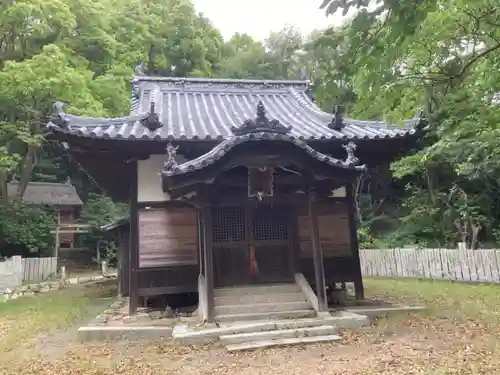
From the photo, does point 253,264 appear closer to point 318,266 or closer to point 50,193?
point 318,266

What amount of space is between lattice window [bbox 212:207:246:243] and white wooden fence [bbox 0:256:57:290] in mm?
13814

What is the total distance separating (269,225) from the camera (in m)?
9.80

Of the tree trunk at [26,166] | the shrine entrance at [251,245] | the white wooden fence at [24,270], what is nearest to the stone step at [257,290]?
the shrine entrance at [251,245]

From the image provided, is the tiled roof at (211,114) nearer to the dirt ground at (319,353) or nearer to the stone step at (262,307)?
the stone step at (262,307)

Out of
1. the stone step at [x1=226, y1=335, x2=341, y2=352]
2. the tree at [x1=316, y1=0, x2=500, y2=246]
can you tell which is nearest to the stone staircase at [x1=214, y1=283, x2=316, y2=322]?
the stone step at [x1=226, y1=335, x2=341, y2=352]

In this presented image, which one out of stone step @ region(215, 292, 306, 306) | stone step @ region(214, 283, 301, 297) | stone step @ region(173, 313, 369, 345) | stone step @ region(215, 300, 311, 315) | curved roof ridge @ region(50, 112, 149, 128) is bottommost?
stone step @ region(173, 313, 369, 345)

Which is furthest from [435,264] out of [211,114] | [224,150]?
[224,150]

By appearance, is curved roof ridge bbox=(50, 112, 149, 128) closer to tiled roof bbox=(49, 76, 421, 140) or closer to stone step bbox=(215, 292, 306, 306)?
tiled roof bbox=(49, 76, 421, 140)

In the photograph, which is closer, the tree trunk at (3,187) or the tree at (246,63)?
the tree trunk at (3,187)

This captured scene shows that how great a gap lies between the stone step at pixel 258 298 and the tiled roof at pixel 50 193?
24161 millimetres

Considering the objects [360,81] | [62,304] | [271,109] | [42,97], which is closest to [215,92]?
[271,109]

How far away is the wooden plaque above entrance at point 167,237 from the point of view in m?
9.31

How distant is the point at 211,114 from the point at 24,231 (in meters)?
17.6

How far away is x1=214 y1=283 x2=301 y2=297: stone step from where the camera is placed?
910 cm
